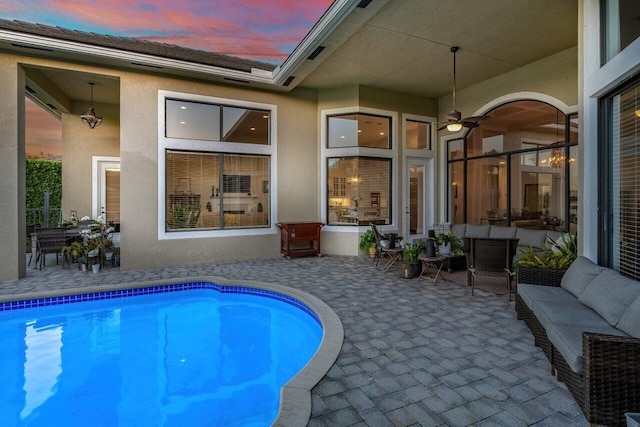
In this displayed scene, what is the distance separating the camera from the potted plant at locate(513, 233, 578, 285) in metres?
3.61

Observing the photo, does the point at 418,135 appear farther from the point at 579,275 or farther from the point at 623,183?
the point at 579,275

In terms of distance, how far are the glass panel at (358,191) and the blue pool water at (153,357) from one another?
3.62m

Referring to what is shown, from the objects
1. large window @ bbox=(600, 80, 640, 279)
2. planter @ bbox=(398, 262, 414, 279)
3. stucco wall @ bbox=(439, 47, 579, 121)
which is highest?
stucco wall @ bbox=(439, 47, 579, 121)

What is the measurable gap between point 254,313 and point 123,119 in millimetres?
4757

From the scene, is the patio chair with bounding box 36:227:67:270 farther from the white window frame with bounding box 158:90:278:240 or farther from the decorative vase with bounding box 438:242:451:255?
the decorative vase with bounding box 438:242:451:255

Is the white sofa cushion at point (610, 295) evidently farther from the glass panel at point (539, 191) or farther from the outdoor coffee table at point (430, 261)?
the glass panel at point (539, 191)

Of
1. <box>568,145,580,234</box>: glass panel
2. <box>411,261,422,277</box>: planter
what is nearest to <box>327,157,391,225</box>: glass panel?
<box>411,261,422,277</box>: planter

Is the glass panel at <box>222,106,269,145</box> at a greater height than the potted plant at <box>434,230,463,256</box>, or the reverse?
the glass panel at <box>222,106,269,145</box>

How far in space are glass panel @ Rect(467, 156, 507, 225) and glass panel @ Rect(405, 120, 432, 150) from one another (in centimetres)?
133

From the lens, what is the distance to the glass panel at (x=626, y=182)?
3193 mm

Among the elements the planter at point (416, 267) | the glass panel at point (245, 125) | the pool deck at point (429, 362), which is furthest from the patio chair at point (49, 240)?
the planter at point (416, 267)

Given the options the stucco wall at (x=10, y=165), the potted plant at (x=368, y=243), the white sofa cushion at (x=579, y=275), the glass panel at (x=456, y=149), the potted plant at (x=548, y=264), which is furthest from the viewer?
the glass panel at (x=456, y=149)

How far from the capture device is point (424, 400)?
2.27 meters

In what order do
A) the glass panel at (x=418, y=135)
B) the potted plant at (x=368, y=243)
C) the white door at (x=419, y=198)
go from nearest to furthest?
1. the potted plant at (x=368, y=243)
2. the glass panel at (x=418, y=135)
3. the white door at (x=419, y=198)
